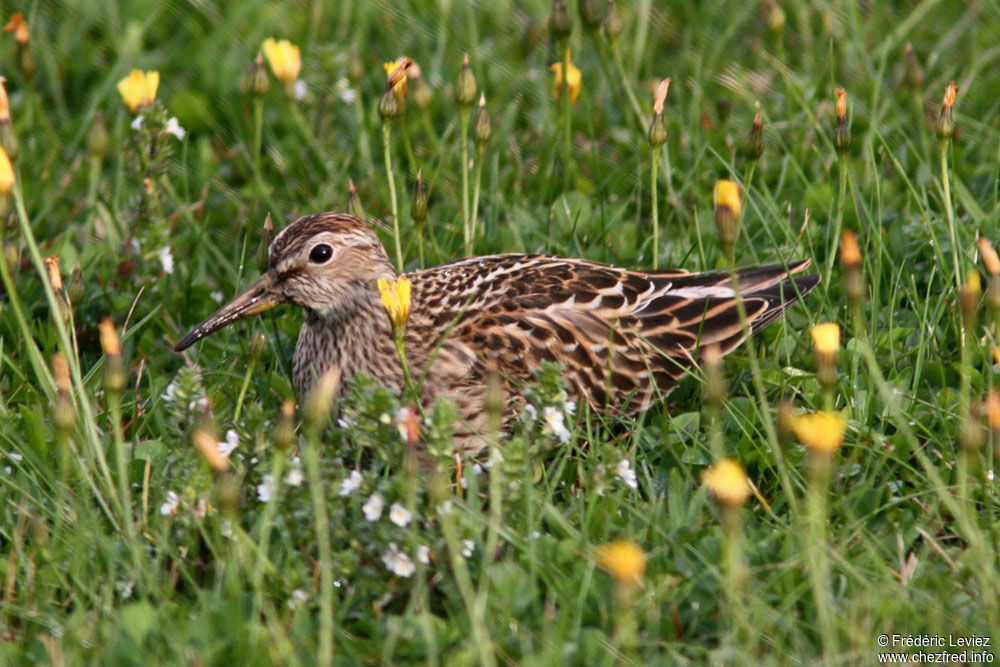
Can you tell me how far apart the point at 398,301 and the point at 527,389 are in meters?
0.46

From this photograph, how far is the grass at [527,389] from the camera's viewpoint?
360cm

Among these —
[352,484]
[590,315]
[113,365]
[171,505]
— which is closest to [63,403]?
[113,365]

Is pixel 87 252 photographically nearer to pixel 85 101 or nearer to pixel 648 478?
→ pixel 85 101

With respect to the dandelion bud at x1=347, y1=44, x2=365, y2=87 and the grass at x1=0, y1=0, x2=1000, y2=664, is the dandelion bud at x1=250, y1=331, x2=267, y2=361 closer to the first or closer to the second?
the grass at x1=0, y1=0, x2=1000, y2=664

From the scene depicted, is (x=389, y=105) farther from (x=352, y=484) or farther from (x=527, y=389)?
(x=352, y=484)

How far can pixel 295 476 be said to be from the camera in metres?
3.74

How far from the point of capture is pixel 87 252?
237 inches

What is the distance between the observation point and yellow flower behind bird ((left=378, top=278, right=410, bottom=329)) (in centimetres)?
406

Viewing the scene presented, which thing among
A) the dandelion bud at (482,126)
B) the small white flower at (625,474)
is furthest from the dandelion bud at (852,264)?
the dandelion bud at (482,126)

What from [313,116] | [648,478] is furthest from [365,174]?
[648,478]

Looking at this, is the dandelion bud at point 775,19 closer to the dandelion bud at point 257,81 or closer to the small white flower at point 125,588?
the dandelion bud at point 257,81

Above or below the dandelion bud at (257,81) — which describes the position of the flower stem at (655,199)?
below

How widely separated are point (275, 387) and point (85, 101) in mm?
2842

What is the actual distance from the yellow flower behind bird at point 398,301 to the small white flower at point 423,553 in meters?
0.72
